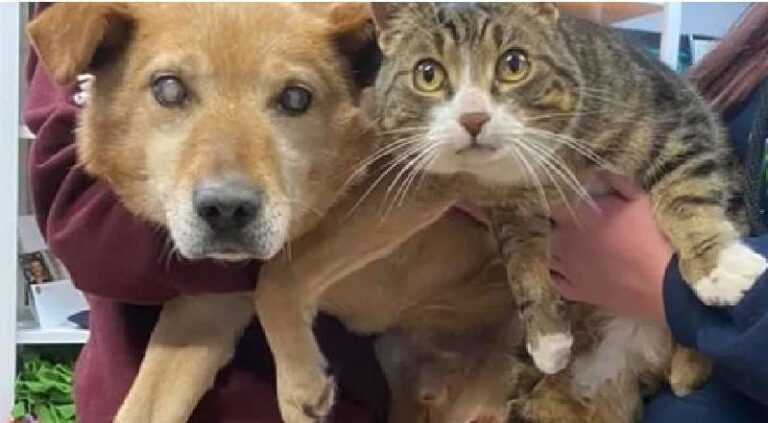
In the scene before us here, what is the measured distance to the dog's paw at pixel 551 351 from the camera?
1.30 meters

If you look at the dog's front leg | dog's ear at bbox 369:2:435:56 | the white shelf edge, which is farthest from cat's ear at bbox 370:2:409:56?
the white shelf edge

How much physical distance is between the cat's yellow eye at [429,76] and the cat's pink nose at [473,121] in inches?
3.1

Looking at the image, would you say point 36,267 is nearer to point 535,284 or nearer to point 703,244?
point 535,284

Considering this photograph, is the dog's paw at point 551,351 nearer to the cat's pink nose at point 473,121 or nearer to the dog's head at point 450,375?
the dog's head at point 450,375

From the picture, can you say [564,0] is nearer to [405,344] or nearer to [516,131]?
[516,131]

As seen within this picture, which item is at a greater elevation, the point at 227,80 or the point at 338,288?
the point at 227,80

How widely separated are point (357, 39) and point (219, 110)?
21 centimetres

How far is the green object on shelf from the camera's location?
8.87 ft

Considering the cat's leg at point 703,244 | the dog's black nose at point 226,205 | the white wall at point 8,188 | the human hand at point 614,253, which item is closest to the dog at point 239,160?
the dog's black nose at point 226,205

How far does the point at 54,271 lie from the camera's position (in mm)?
2828

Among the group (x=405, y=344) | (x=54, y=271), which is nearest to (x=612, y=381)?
(x=405, y=344)

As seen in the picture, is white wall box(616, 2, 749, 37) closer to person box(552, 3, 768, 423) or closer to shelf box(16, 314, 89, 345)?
person box(552, 3, 768, 423)

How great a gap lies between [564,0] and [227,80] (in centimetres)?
41

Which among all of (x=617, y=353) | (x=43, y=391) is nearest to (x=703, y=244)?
(x=617, y=353)
